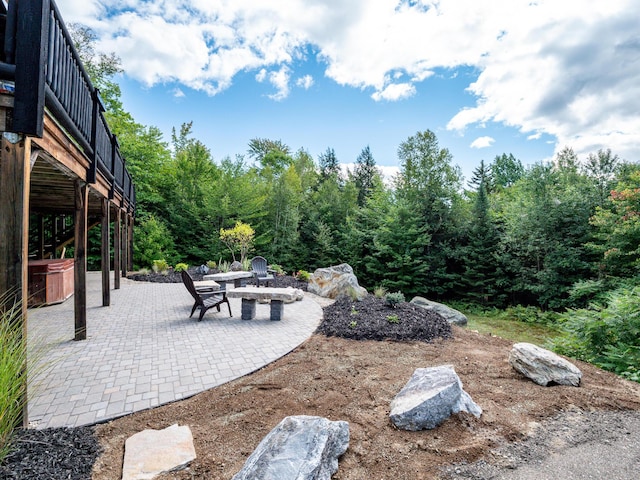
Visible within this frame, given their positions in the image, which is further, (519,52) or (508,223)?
(508,223)

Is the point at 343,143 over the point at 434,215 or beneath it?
over

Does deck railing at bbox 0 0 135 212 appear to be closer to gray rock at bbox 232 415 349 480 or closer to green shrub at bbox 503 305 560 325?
gray rock at bbox 232 415 349 480

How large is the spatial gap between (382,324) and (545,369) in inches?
96.5

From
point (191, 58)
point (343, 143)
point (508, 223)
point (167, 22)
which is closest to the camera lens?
point (167, 22)

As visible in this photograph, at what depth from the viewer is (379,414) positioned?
2576 mm

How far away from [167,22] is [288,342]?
8490mm

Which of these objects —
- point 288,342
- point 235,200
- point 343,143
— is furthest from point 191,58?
point 343,143

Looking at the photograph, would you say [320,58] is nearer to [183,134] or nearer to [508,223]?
[508,223]

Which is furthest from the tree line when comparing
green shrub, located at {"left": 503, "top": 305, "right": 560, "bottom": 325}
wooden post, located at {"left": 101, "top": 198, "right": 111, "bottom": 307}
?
wooden post, located at {"left": 101, "top": 198, "right": 111, "bottom": 307}

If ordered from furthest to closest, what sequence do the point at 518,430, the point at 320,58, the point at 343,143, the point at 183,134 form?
the point at 343,143
the point at 183,134
the point at 320,58
the point at 518,430

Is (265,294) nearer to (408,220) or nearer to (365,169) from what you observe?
(408,220)

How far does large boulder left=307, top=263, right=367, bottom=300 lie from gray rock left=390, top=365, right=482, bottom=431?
4977mm

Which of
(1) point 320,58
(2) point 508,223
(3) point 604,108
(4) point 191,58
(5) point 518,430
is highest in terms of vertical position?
(1) point 320,58

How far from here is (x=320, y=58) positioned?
1035 cm
